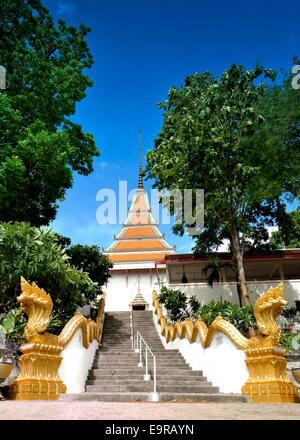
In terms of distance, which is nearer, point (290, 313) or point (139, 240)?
point (290, 313)

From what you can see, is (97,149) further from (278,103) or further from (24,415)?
(24,415)

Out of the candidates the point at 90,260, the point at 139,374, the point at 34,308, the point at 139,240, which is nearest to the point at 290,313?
the point at 90,260

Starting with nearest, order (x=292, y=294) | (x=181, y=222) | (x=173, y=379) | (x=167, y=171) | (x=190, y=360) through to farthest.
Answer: (x=173, y=379) → (x=190, y=360) → (x=167, y=171) → (x=181, y=222) → (x=292, y=294)

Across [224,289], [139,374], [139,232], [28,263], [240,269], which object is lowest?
[139,374]

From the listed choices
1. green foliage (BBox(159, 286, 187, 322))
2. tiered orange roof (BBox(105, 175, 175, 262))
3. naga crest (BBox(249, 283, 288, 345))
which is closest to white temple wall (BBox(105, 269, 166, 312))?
tiered orange roof (BBox(105, 175, 175, 262))

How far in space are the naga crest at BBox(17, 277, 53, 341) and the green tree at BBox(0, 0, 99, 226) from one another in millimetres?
4244

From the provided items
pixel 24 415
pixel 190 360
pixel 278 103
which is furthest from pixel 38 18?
pixel 24 415

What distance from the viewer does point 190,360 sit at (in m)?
9.17

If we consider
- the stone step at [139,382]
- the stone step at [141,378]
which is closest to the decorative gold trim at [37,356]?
the stone step at [139,382]

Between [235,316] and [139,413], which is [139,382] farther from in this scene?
[139,413]

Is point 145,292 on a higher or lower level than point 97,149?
lower

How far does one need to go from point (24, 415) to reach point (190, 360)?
23.8ft

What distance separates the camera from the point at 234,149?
1312 cm

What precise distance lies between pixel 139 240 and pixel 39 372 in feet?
70.4
